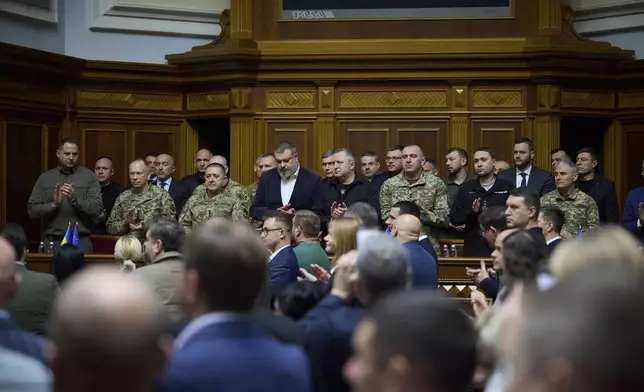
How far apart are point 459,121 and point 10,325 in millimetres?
10255

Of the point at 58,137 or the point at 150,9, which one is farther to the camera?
the point at 150,9

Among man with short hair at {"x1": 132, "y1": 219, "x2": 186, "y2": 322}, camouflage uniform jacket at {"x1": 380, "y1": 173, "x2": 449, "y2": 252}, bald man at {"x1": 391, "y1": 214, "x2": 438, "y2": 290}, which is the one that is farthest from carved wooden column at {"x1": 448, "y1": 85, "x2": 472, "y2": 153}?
man with short hair at {"x1": 132, "y1": 219, "x2": 186, "y2": 322}

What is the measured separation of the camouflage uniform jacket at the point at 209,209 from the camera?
10.0 metres

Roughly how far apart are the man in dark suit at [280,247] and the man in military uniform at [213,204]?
2558mm

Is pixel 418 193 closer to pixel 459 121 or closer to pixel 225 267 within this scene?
pixel 459 121

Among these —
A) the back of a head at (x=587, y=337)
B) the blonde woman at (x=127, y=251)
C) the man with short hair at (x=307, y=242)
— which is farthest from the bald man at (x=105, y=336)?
the blonde woman at (x=127, y=251)

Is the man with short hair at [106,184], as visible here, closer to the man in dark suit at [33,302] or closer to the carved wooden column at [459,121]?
the carved wooden column at [459,121]

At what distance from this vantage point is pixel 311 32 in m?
13.5

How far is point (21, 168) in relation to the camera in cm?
1235

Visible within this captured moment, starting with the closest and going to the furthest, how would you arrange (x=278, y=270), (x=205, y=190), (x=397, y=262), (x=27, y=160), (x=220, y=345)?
(x=220, y=345) → (x=397, y=262) → (x=278, y=270) → (x=205, y=190) → (x=27, y=160)

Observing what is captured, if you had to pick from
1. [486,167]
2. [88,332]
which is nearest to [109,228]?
[486,167]

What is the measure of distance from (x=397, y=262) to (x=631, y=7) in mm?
10662

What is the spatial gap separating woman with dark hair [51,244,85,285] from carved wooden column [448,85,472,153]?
7.46 metres

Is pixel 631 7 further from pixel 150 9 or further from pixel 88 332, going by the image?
pixel 88 332
